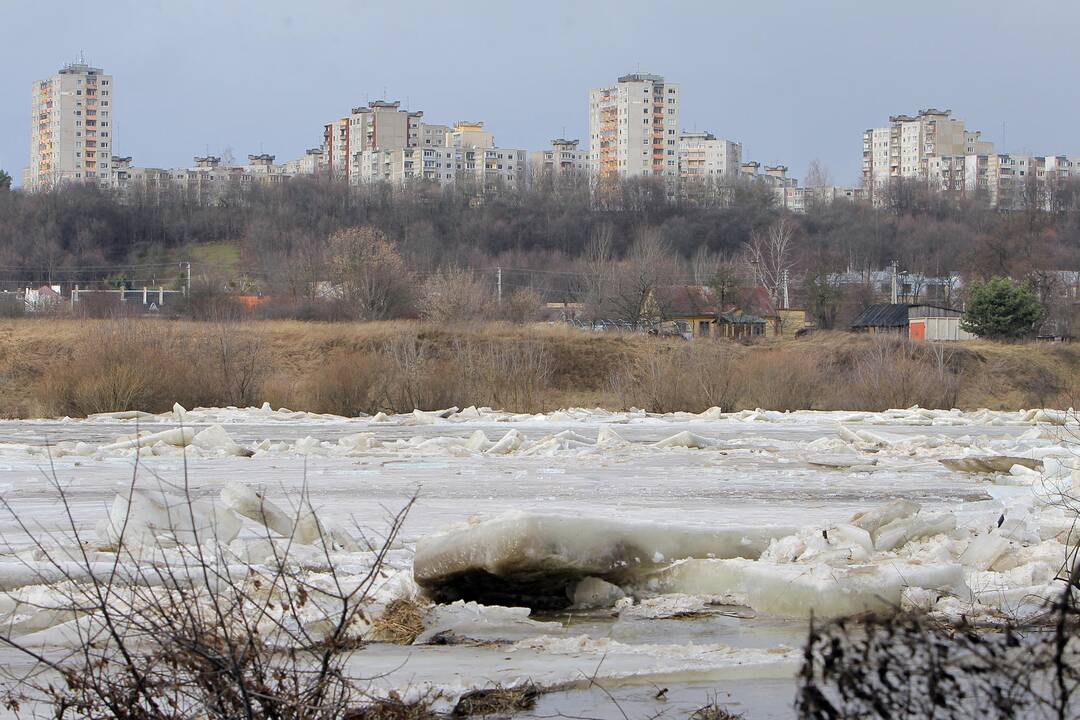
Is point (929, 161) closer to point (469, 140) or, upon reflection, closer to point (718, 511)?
point (469, 140)

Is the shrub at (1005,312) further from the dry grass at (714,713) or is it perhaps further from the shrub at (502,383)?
the dry grass at (714,713)

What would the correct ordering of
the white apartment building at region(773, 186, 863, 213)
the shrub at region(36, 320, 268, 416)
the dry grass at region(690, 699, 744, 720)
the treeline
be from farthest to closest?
the white apartment building at region(773, 186, 863, 213) < the treeline < the shrub at region(36, 320, 268, 416) < the dry grass at region(690, 699, 744, 720)

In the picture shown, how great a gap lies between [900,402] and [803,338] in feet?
79.5

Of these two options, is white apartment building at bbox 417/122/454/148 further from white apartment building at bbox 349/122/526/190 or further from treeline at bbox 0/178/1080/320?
treeline at bbox 0/178/1080/320

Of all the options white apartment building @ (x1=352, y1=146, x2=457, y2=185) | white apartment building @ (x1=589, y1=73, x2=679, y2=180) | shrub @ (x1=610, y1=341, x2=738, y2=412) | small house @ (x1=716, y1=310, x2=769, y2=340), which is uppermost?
white apartment building @ (x1=589, y1=73, x2=679, y2=180)

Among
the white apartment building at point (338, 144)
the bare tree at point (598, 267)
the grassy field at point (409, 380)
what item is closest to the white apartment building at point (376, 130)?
the white apartment building at point (338, 144)

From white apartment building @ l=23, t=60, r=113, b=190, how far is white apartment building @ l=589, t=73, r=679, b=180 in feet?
197

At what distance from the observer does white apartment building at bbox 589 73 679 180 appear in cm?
14575

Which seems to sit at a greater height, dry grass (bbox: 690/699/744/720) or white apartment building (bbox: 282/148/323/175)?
white apartment building (bbox: 282/148/323/175)

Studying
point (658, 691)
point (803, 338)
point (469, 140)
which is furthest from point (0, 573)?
point (469, 140)

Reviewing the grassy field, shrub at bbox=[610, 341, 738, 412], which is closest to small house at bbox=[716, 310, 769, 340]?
the grassy field

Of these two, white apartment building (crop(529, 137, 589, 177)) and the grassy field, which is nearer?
the grassy field

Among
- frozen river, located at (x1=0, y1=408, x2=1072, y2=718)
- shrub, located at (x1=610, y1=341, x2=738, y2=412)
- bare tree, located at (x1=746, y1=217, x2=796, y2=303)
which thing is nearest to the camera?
frozen river, located at (x1=0, y1=408, x2=1072, y2=718)

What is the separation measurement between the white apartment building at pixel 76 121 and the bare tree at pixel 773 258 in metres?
→ 89.1
